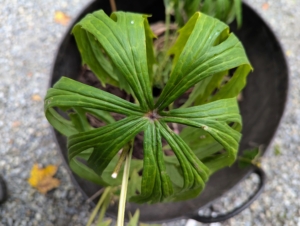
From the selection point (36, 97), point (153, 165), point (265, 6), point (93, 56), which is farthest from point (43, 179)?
point (265, 6)

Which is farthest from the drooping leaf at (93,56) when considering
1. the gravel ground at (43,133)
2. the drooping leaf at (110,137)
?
the gravel ground at (43,133)

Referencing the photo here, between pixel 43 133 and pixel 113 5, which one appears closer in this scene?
pixel 113 5

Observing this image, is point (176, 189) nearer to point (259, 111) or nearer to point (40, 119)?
point (259, 111)

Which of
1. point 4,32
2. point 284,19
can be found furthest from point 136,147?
point 284,19

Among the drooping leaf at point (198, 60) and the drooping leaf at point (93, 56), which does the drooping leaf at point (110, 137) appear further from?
the drooping leaf at point (93, 56)

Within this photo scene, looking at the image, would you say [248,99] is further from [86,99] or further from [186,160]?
[86,99]

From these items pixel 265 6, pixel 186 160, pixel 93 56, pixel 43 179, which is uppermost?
pixel 93 56
